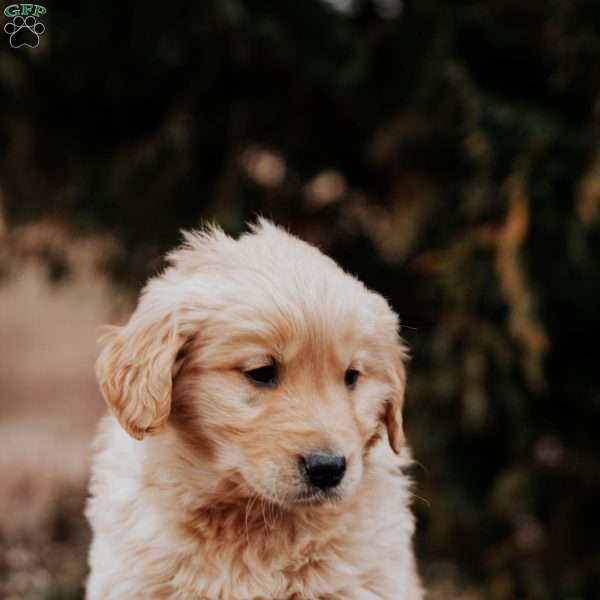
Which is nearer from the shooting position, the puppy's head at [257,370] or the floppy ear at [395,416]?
the puppy's head at [257,370]

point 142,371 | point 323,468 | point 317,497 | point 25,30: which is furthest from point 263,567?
point 25,30

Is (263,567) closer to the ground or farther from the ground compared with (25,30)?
closer to the ground

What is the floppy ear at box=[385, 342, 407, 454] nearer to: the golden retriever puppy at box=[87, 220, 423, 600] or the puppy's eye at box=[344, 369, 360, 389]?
the golden retriever puppy at box=[87, 220, 423, 600]

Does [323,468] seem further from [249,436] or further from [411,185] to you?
[411,185]

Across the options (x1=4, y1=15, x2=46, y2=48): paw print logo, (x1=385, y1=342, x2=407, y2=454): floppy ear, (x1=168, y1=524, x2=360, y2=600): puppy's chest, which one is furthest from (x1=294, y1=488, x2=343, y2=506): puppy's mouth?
(x1=4, y1=15, x2=46, y2=48): paw print logo

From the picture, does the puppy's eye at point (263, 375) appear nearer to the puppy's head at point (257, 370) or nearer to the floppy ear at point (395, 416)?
the puppy's head at point (257, 370)

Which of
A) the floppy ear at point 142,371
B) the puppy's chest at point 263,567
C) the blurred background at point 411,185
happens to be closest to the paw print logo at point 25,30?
the blurred background at point 411,185

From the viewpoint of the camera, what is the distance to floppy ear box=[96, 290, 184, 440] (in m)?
2.86

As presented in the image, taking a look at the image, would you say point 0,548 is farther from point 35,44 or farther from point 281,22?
point 281,22

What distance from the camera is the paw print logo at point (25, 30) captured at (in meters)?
4.92

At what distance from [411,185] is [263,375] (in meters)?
3.23

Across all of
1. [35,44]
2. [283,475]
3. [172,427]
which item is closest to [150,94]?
[35,44]

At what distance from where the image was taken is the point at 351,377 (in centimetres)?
314

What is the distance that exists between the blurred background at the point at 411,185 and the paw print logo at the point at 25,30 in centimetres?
8
